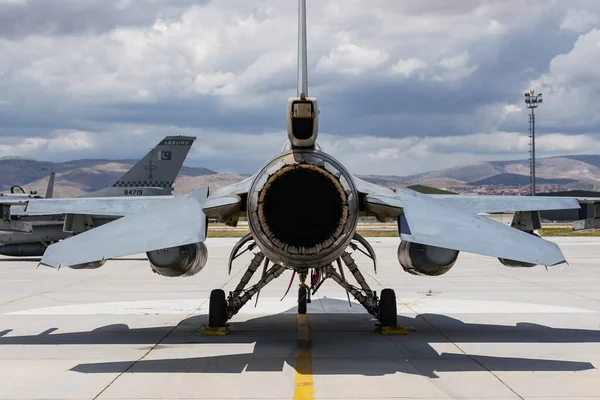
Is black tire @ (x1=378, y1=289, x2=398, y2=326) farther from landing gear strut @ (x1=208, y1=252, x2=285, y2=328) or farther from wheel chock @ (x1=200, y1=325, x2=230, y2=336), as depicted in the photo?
wheel chock @ (x1=200, y1=325, x2=230, y2=336)

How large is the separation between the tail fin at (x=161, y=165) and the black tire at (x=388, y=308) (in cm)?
2708

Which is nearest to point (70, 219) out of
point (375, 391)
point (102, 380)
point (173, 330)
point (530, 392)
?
point (173, 330)

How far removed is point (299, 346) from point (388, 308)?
209 centimetres

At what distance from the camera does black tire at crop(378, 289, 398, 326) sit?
12.0 meters

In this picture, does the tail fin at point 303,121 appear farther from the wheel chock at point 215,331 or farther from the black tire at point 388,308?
the wheel chock at point 215,331

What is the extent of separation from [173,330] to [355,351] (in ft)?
11.9

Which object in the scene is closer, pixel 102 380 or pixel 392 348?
pixel 102 380

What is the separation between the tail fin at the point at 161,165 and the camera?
123ft

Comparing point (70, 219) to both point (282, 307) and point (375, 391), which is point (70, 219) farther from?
point (375, 391)

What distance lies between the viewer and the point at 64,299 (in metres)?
16.9

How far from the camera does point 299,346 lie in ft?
35.2

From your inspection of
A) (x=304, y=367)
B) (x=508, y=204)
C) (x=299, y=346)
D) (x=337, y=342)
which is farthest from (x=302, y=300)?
(x=304, y=367)

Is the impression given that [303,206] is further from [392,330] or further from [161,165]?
[161,165]

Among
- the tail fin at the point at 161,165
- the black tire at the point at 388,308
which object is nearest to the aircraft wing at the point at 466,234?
the black tire at the point at 388,308
